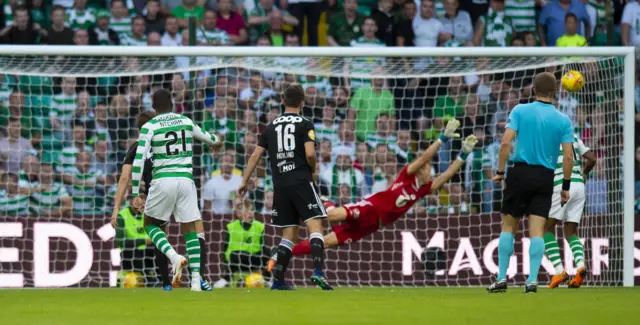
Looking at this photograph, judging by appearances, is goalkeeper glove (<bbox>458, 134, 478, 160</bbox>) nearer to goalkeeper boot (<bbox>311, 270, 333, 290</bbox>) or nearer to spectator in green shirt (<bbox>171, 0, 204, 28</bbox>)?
goalkeeper boot (<bbox>311, 270, 333, 290</bbox>)

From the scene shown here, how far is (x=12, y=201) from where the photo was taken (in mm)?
15055

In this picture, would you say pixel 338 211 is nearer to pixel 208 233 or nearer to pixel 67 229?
pixel 208 233

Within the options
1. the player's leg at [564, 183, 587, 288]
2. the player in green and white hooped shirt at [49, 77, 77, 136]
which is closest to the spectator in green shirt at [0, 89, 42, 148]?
the player in green and white hooped shirt at [49, 77, 77, 136]

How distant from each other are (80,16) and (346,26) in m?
3.83

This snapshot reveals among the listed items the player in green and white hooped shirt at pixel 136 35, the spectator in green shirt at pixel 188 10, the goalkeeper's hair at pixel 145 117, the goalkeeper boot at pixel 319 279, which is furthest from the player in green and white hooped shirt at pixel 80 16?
the goalkeeper boot at pixel 319 279

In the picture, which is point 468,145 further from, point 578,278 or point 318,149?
point 318,149

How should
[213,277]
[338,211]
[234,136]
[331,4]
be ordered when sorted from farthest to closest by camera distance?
[331,4] → [234,136] → [213,277] → [338,211]

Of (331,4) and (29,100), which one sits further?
(331,4)

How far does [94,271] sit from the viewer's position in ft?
46.8

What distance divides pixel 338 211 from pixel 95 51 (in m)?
3.29

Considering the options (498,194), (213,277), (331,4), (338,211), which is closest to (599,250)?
(498,194)

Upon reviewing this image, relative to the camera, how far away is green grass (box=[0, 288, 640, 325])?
24.1 feet

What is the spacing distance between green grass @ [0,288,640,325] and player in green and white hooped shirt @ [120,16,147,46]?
7109 millimetres

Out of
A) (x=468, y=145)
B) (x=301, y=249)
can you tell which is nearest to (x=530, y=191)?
(x=468, y=145)
